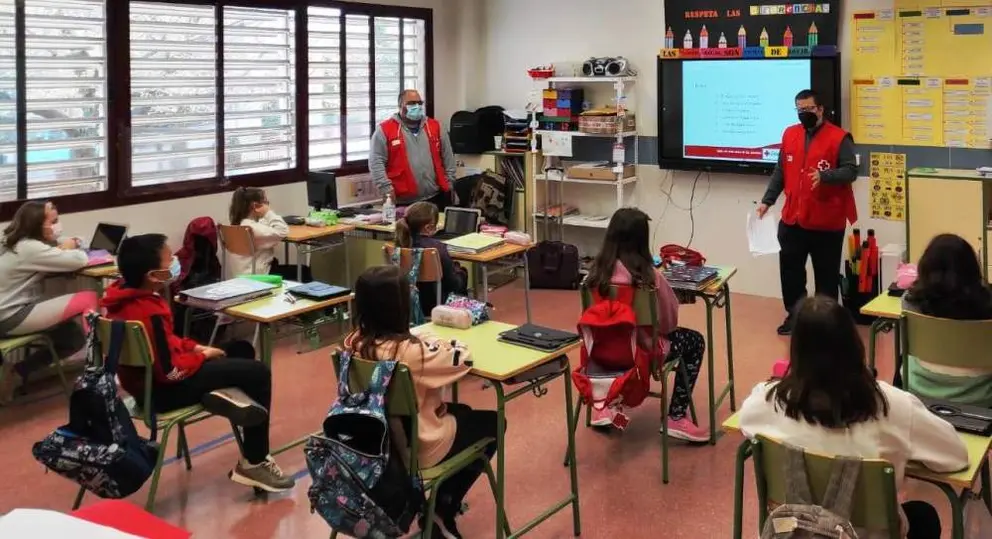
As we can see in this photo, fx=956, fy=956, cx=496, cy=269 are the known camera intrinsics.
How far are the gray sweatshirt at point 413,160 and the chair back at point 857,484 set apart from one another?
4835 millimetres

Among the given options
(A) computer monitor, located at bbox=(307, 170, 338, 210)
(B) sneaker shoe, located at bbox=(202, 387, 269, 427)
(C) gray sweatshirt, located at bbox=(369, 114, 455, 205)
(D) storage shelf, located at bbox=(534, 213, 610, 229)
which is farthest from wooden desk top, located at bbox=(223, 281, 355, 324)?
(D) storage shelf, located at bbox=(534, 213, 610, 229)

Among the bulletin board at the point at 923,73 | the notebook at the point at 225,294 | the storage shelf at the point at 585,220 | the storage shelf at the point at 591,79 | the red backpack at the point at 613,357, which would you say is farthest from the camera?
the storage shelf at the point at 585,220

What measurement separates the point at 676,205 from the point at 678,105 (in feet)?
2.59

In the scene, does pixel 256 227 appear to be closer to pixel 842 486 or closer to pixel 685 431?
pixel 685 431

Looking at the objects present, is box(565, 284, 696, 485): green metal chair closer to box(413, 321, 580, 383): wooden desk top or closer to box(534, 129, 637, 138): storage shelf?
box(413, 321, 580, 383): wooden desk top

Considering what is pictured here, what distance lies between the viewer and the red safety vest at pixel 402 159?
22.5 ft

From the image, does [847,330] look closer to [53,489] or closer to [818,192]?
[53,489]

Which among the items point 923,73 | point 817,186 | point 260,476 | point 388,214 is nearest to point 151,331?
point 260,476

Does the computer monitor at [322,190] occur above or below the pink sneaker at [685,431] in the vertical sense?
above

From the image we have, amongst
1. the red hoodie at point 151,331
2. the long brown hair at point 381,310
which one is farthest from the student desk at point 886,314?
the red hoodie at point 151,331

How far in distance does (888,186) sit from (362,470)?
5002mm

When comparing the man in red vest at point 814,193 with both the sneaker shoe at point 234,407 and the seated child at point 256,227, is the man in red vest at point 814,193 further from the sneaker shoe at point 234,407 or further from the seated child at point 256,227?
the sneaker shoe at point 234,407

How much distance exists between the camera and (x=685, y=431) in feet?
13.9

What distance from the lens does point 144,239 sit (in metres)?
3.50
